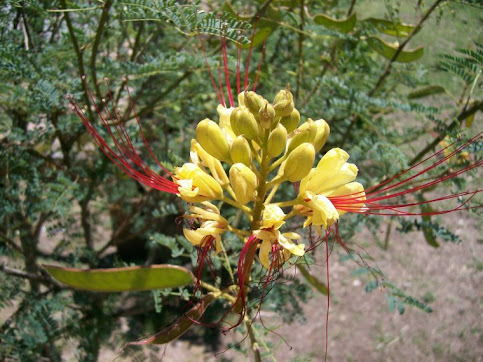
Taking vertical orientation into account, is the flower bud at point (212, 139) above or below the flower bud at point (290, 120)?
below

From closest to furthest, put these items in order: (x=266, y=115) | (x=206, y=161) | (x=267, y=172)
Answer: (x=266, y=115)
(x=267, y=172)
(x=206, y=161)

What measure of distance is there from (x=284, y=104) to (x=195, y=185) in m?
0.29

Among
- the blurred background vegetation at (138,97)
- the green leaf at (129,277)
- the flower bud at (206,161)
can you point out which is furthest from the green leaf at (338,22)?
the green leaf at (129,277)

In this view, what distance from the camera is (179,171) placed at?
1137 mm

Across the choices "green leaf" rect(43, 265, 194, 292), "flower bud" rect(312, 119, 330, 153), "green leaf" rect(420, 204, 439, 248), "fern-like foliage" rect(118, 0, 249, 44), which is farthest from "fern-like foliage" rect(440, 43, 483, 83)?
"green leaf" rect(43, 265, 194, 292)

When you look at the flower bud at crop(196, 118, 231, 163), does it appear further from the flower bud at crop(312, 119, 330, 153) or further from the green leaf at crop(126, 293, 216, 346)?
the green leaf at crop(126, 293, 216, 346)

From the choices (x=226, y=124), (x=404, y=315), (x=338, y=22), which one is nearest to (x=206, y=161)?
(x=226, y=124)

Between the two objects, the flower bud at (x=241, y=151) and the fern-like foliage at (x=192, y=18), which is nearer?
the flower bud at (x=241, y=151)

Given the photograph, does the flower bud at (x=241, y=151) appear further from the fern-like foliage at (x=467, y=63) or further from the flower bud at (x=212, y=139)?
the fern-like foliage at (x=467, y=63)

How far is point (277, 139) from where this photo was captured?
1.04 meters

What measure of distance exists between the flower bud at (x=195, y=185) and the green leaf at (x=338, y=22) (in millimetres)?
925

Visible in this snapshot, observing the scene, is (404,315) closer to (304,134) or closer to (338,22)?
(338,22)

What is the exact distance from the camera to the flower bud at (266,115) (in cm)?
102

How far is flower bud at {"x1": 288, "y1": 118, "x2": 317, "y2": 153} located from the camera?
43.6 inches
